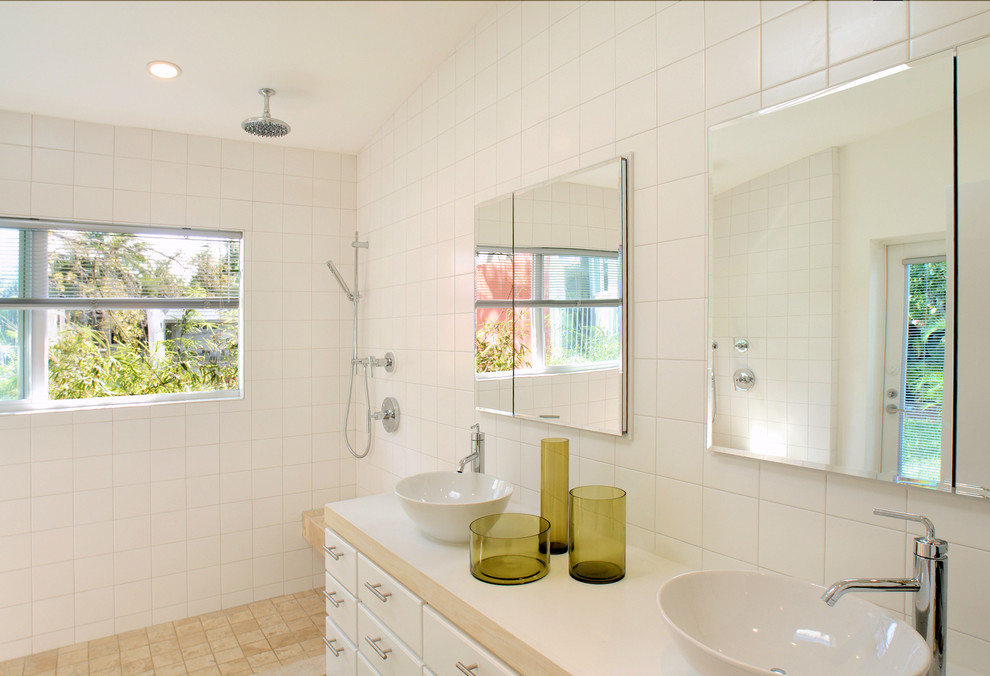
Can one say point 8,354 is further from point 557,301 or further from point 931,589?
point 931,589

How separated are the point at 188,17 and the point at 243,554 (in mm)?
2543

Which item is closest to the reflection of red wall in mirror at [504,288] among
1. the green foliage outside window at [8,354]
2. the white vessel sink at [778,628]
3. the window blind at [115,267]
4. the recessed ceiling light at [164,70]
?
the white vessel sink at [778,628]

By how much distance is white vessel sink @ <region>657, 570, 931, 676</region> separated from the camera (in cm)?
98

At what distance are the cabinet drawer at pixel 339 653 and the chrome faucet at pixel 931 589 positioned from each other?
1.63 metres

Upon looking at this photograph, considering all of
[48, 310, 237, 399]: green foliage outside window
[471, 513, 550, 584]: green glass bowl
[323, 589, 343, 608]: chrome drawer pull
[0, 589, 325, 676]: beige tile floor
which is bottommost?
[0, 589, 325, 676]: beige tile floor

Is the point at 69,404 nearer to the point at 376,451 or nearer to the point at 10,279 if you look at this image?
the point at 10,279

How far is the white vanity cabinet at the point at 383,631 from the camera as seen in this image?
1403mm

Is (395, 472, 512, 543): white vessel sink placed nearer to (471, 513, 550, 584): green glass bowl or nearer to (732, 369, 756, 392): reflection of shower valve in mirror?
(471, 513, 550, 584): green glass bowl

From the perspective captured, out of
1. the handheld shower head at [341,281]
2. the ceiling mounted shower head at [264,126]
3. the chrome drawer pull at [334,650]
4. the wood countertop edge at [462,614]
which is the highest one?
the ceiling mounted shower head at [264,126]

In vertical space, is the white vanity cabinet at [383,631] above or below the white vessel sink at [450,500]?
below

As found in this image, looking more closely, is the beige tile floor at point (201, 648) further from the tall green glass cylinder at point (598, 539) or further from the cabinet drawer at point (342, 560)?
the tall green glass cylinder at point (598, 539)

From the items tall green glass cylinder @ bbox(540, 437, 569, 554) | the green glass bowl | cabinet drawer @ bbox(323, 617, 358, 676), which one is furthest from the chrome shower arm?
the green glass bowl

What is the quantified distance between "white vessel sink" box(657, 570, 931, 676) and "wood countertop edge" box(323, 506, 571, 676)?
0.27 m

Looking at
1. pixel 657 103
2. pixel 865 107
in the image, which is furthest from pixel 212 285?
pixel 865 107
